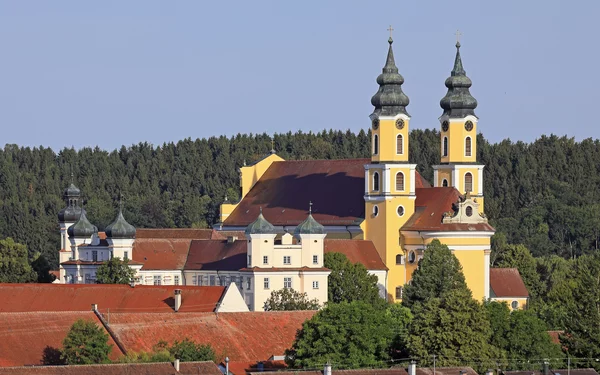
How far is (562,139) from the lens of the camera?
6732 inches

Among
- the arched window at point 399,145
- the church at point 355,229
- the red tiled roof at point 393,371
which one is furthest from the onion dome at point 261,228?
the red tiled roof at point 393,371

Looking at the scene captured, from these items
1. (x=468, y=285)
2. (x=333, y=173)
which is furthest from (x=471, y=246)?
(x=333, y=173)

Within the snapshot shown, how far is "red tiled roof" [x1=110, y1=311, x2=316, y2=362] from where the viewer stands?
252 ft

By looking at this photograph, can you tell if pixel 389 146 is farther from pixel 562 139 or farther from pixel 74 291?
pixel 562 139

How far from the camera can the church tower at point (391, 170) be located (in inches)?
4055

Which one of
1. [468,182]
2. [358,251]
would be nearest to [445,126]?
[468,182]

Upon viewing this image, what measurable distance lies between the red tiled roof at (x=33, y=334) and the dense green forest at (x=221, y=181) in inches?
2573

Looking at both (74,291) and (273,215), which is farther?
(273,215)

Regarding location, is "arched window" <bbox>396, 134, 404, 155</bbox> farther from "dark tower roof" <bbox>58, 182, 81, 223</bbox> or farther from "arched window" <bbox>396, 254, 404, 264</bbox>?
"dark tower roof" <bbox>58, 182, 81, 223</bbox>

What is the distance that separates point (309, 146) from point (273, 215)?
55.8 metres

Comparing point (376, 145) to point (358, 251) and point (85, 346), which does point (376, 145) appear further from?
point (85, 346)

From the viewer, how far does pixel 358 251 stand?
103 m

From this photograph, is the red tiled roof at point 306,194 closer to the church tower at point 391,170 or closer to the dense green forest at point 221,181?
the church tower at point 391,170

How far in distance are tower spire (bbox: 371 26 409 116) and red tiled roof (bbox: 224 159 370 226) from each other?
5721 millimetres
